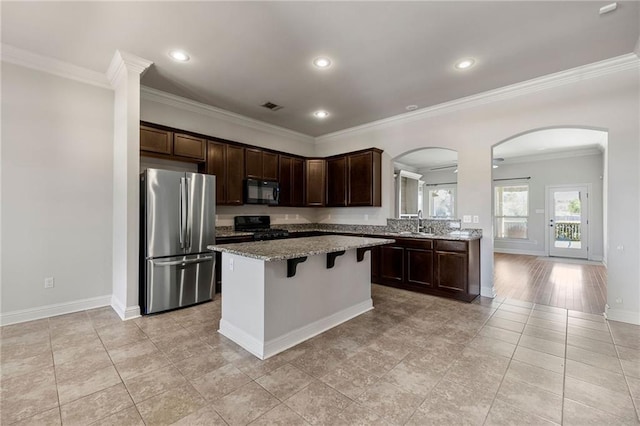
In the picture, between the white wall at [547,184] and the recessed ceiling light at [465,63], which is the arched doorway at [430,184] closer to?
the white wall at [547,184]

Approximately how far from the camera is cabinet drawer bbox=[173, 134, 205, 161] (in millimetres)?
4047

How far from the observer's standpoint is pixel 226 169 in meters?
4.64

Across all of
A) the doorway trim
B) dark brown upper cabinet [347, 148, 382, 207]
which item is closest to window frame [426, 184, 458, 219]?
the doorway trim

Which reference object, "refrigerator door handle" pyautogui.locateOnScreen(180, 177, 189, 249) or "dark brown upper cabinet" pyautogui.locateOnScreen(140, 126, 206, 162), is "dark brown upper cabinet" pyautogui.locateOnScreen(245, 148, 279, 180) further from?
"refrigerator door handle" pyautogui.locateOnScreen(180, 177, 189, 249)

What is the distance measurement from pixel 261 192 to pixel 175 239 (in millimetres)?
1840

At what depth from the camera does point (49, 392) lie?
194 centimetres

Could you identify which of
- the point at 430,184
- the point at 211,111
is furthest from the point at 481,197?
the point at 430,184

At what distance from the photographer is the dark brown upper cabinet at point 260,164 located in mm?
4968

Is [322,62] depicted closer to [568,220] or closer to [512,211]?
[512,211]

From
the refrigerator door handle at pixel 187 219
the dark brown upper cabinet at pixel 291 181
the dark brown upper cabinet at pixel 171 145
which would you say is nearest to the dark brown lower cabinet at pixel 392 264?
the dark brown upper cabinet at pixel 291 181

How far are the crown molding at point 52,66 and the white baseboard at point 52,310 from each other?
278 centimetres

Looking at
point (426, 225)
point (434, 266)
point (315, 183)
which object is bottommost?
point (434, 266)

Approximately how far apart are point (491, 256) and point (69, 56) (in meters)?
6.03

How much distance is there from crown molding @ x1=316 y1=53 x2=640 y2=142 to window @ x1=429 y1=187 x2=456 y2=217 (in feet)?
17.5
